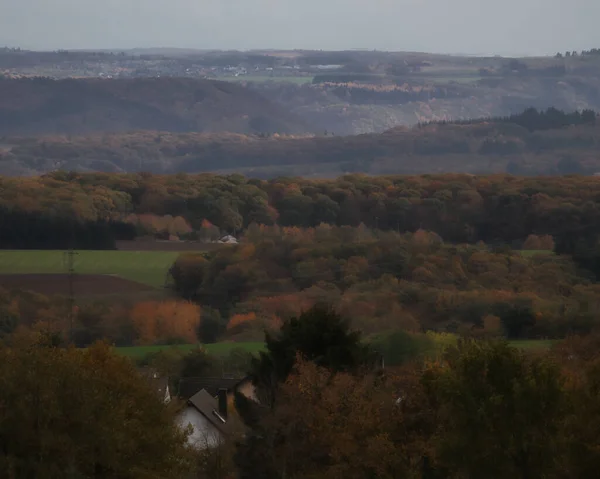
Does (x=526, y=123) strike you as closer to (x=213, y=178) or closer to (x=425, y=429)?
(x=213, y=178)

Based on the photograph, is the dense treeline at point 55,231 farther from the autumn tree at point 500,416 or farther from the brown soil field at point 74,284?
the autumn tree at point 500,416

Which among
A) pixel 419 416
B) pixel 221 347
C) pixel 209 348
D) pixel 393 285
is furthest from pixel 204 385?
pixel 393 285

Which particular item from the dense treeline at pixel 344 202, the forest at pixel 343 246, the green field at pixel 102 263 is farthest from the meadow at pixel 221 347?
the dense treeline at pixel 344 202

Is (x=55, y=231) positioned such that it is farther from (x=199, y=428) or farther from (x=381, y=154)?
(x=381, y=154)

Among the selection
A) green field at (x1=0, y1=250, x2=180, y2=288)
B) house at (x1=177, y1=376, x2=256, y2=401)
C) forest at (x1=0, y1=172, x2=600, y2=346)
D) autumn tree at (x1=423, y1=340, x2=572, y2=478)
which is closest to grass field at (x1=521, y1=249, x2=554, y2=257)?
forest at (x1=0, y1=172, x2=600, y2=346)

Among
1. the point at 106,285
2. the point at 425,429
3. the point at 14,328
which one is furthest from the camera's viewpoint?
the point at 106,285

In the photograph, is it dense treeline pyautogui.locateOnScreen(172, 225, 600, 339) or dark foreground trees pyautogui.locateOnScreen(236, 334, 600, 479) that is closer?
dark foreground trees pyautogui.locateOnScreen(236, 334, 600, 479)

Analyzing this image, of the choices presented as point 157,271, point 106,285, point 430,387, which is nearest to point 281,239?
point 157,271

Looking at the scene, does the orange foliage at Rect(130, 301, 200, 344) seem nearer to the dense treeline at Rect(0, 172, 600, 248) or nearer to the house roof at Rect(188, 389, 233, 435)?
the house roof at Rect(188, 389, 233, 435)
